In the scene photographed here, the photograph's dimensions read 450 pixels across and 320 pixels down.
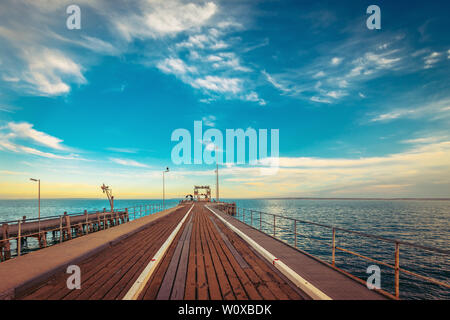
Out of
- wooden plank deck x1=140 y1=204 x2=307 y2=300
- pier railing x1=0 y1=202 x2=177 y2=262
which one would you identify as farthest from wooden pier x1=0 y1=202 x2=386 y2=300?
pier railing x1=0 y1=202 x2=177 y2=262

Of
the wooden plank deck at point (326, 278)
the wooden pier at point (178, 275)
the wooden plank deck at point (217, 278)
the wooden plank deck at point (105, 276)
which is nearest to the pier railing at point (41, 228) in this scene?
the wooden pier at point (178, 275)

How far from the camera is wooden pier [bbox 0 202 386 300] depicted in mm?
4090

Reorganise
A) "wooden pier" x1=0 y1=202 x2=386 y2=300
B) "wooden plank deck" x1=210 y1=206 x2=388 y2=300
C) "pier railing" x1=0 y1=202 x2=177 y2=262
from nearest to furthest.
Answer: "wooden plank deck" x1=210 y1=206 x2=388 y2=300 → "wooden pier" x1=0 y1=202 x2=386 y2=300 → "pier railing" x1=0 y1=202 x2=177 y2=262

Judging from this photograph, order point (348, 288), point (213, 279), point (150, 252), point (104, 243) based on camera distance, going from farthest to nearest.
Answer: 1. point (104, 243)
2. point (150, 252)
3. point (213, 279)
4. point (348, 288)

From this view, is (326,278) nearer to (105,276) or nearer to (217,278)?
(217,278)

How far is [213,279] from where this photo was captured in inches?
192

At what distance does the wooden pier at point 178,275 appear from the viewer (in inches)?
161

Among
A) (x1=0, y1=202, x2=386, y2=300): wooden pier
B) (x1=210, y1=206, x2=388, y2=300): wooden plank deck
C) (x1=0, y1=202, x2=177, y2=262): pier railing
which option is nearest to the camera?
(x1=210, y1=206, x2=388, y2=300): wooden plank deck

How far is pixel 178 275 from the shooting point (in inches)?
200

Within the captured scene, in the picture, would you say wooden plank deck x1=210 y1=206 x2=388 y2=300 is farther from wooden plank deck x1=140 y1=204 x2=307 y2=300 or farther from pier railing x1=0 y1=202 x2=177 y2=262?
pier railing x1=0 y1=202 x2=177 y2=262
